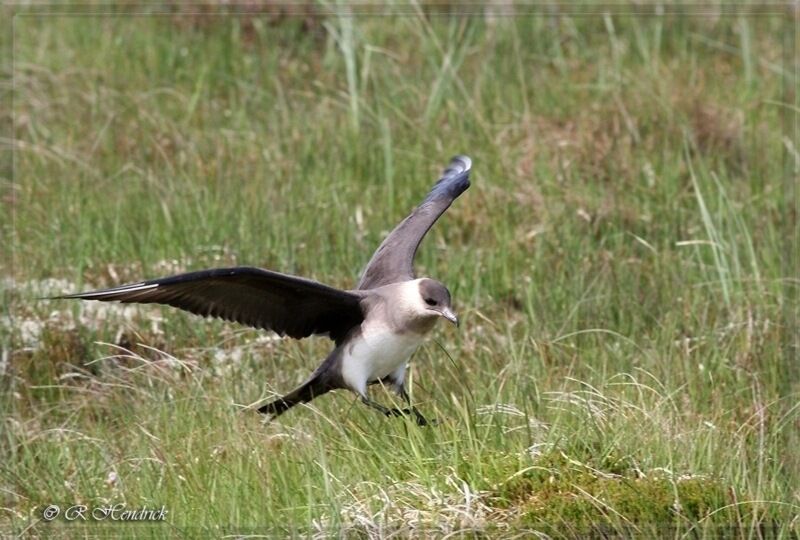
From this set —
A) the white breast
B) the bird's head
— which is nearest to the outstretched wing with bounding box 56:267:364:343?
the white breast

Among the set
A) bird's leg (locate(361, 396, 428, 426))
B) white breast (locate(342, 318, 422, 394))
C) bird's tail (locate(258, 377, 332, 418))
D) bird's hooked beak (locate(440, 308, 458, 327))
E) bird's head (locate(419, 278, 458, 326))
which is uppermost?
bird's head (locate(419, 278, 458, 326))

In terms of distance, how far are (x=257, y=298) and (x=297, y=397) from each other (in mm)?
412

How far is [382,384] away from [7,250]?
86.1 inches

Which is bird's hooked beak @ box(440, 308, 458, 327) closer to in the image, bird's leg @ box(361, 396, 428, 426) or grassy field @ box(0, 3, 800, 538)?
grassy field @ box(0, 3, 800, 538)

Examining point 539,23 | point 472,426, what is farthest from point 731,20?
point 472,426

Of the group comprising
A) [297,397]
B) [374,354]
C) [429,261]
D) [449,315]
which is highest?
[449,315]

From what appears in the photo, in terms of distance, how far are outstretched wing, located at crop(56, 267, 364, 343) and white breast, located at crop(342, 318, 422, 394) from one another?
15 centimetres

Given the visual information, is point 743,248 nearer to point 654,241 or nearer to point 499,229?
point 654,241

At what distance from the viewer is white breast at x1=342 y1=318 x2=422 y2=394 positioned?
484cm

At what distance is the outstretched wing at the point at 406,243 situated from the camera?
17.4 ft

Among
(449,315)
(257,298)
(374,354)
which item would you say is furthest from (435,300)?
(257,298)

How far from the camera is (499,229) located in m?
6.77

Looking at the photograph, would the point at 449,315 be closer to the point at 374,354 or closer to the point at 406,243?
the point at 374,354

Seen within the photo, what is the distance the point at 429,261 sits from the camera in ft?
21.4
